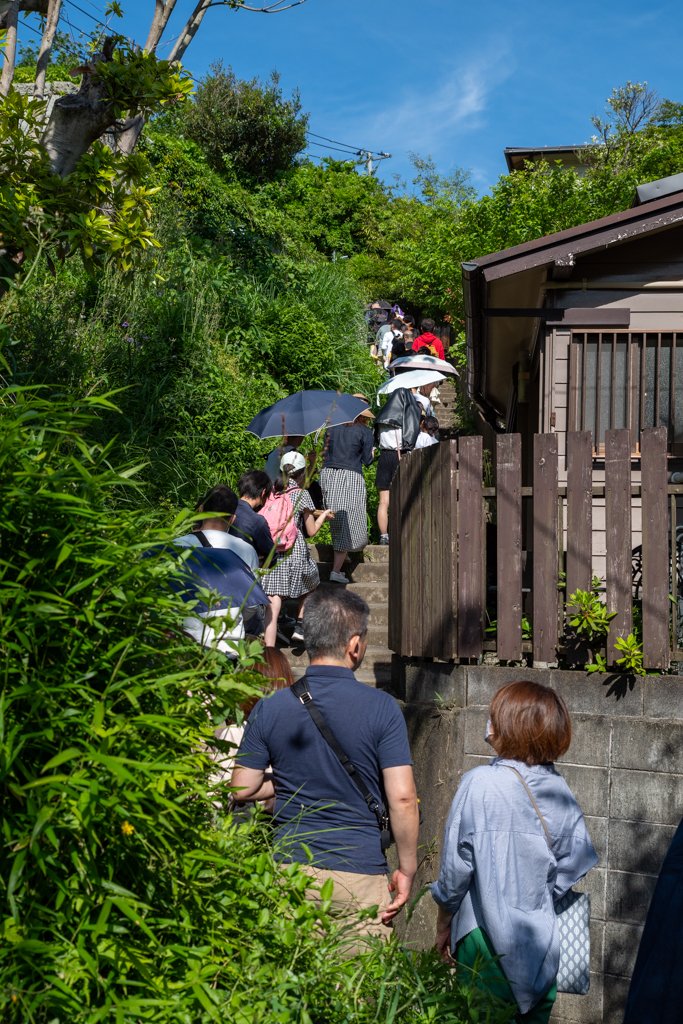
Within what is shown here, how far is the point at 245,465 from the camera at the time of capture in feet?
43.1

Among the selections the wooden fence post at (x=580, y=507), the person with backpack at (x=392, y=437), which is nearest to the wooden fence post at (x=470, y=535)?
the wooden fence post at (x=580, y=507)

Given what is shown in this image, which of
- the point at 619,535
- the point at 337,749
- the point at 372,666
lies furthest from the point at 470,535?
the point at 372,666

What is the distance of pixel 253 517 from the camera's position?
301 inches

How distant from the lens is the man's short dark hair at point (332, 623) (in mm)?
3793

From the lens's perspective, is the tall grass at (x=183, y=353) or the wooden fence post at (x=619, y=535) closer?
the wooden fence post at (x=619, y=535)

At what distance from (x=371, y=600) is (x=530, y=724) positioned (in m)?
6.63

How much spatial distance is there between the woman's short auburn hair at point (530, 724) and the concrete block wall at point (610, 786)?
2102mm

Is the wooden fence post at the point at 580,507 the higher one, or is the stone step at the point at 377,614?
the wooden fence post at the point at 580,507

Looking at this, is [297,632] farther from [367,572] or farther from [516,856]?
[516,856]

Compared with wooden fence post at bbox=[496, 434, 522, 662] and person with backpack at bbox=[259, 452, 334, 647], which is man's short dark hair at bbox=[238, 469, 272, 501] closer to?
person with backpack at bbox=[259, 452, 334, 647]

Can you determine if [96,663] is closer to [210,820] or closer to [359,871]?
[210,820]

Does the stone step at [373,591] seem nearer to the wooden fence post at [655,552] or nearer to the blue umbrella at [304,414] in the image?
the blue umbrella at [304,414]

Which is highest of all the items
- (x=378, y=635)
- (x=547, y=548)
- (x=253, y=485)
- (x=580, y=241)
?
(x=580, y=241)

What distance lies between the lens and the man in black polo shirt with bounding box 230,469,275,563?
757 cm
